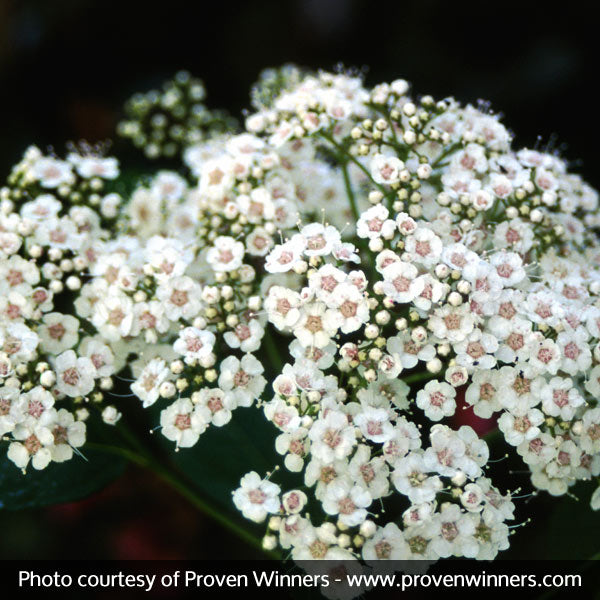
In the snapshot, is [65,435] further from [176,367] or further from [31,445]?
[176,367]

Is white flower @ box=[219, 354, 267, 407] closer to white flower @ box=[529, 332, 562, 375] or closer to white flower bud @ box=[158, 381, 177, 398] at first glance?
white flower bud @ box=[158, 381, 177, 398]

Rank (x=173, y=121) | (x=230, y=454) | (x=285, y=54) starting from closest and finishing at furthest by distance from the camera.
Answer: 1. (x=230, y=454)
2. (x=173, y=121)
3. (x=285, y=54)

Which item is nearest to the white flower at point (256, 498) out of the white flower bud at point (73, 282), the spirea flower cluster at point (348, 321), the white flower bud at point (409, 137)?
the spirea flower cluster at point (348, 321)

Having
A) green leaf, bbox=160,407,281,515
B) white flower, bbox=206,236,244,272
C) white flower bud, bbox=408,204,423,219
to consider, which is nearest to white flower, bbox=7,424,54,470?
green leaf, bbox=160,407,281,515

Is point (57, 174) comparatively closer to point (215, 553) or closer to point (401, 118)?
point (401, 118)

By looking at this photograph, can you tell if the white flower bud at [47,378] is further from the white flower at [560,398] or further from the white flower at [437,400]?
the white flower at [560,398]

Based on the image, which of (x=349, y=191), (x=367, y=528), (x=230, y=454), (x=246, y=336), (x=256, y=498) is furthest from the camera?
(x=349, y=191)

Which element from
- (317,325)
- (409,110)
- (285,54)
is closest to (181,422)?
(317,325)

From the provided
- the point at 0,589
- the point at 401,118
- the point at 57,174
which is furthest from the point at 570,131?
the point at 0,589
